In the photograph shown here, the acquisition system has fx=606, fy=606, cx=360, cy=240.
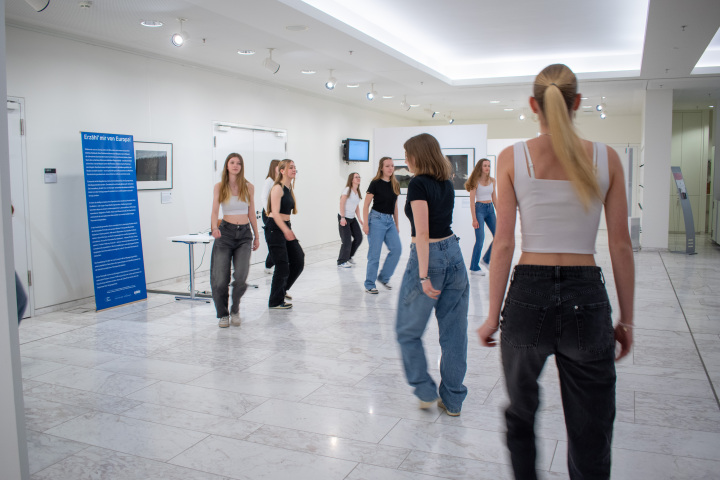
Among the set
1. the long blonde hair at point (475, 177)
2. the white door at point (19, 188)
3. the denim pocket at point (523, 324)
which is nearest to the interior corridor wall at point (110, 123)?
the white door at point (19, 188)

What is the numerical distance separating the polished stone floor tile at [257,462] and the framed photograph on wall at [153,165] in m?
5.31

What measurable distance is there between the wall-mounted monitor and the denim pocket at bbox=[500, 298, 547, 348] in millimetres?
11821

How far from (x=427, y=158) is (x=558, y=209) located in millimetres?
1572

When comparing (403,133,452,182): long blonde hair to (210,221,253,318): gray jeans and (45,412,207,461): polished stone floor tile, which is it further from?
(210,221,253,318): gray jeans

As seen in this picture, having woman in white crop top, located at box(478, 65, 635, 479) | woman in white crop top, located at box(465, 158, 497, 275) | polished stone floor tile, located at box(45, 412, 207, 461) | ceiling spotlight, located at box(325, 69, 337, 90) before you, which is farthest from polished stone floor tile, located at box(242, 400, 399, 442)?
ceiling spotlight, located at box(325, 69, 337, 90)

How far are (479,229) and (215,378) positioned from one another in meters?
5.24

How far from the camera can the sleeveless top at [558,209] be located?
1.89m

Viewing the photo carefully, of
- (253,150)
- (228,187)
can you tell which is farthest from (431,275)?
(253,150)

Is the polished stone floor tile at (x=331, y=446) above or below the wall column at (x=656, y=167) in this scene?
below

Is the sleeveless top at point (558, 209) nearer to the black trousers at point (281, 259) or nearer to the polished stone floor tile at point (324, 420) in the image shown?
the polished stone floor tile at point (324, 420)

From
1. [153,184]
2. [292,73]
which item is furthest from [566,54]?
[153,184]

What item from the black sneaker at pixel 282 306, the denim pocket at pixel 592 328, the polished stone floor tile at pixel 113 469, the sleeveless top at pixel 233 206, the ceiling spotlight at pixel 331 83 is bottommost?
the polished stone floor tile at pixel 113 469

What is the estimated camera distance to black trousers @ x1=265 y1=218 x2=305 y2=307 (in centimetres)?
624

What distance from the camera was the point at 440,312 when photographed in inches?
136
